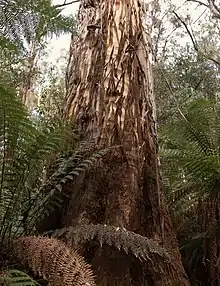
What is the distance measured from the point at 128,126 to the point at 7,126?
33.5 inches

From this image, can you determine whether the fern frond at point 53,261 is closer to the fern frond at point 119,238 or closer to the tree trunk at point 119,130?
the fern frond at point 119,238

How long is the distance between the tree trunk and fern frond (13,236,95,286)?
15.5 inches

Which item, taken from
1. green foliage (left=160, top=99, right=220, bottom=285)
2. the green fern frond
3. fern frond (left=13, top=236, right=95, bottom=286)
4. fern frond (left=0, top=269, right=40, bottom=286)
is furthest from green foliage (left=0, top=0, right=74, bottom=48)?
fern frond (left=0, top=269, right=40, bottom=286)

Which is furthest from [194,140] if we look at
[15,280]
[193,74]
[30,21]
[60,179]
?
[193,74]

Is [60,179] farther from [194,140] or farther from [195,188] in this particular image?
[194,140]

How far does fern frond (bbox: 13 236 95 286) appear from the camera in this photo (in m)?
1.36

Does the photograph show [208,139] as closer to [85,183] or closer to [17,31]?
[85,183]

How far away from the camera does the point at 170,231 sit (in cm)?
223

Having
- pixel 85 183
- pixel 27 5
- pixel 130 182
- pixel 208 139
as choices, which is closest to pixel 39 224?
pixel 85 183

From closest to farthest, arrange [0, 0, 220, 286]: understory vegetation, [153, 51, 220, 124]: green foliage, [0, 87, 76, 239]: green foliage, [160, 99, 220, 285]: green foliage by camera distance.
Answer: [0, 0, 220, 286]: understory vegetation < [0, 87, 76, 239]: green foliage < [160, 99, 220, 285]: green foliage < [153, 51, 220, 124]: green foliage

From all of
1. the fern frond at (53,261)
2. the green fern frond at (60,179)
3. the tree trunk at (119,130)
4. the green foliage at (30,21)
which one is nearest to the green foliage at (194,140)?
the tree trunk at (119,130)

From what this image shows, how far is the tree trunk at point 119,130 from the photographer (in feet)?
6.53

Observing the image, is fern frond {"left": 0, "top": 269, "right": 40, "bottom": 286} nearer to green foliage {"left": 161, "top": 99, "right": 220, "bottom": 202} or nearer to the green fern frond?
the green fern frond

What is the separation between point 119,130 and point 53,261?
3.47 ft
